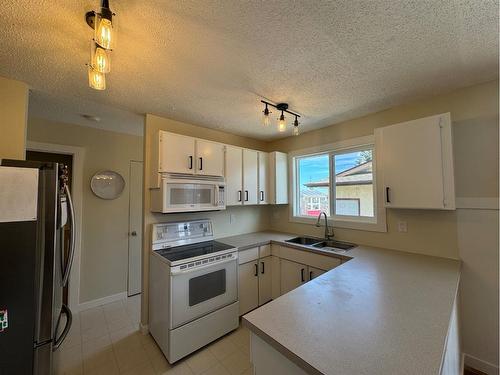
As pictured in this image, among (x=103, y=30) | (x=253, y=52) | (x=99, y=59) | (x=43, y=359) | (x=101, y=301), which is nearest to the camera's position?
(x=103, y=30)

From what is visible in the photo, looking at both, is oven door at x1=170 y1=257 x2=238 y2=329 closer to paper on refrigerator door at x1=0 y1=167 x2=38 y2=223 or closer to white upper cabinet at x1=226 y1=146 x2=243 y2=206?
white upper cabinet at x1=226 y1=146 x2=243 y2=206

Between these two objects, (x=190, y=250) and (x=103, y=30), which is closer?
(x=103, y=30)

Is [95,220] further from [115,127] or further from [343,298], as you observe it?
[343,298]

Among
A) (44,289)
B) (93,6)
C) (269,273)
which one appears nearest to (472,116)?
(269,273)

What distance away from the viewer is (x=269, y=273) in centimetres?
281

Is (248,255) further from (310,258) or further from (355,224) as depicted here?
(355,224)

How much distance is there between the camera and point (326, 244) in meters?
2.72

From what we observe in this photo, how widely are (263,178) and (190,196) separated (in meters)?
1.20

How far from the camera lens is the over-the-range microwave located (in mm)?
2145

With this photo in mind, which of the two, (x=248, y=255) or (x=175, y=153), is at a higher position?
(x=175, y=153)

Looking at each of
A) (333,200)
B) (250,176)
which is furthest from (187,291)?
(333,200)

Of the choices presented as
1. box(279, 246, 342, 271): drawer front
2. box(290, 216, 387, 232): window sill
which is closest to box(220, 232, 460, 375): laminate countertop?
box(279, 246, 342, 271): drawer front

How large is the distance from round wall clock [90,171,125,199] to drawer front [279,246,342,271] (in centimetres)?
245

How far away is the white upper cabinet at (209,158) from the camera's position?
2420mm
